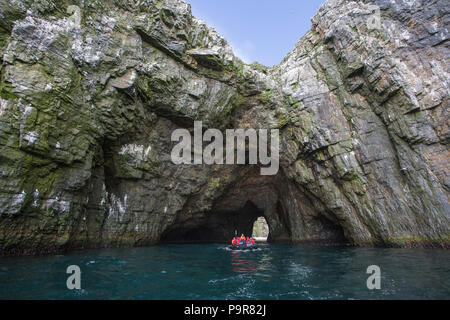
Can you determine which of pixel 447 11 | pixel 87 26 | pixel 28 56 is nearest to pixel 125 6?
pixel 87 26

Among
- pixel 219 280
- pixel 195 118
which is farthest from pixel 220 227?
pixel 219 280

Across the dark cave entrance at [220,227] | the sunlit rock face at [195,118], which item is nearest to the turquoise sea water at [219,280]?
the sunlit rock face at [195,118]

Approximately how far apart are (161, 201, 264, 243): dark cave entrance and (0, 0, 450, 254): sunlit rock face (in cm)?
477

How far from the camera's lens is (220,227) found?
33.3 metres

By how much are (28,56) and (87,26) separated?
14.4 ft

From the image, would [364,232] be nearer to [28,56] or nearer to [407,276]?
[407,276]

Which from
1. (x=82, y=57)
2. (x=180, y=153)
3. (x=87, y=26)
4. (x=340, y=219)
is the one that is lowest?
(x=340, y=219)

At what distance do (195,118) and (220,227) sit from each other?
1737 cm

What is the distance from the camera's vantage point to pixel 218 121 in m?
22.9

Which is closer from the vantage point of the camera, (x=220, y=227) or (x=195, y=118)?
(x=195, y=118)

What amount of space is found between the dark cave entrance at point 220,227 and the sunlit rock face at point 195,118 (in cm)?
477

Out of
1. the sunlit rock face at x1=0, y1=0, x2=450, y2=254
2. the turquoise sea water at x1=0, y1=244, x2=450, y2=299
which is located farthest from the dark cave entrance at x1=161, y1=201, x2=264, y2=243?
the turquoise sea water at x1=0, y1=244, x2=450, y2=299

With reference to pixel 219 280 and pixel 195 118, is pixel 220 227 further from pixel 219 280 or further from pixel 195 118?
pixel 219 280
